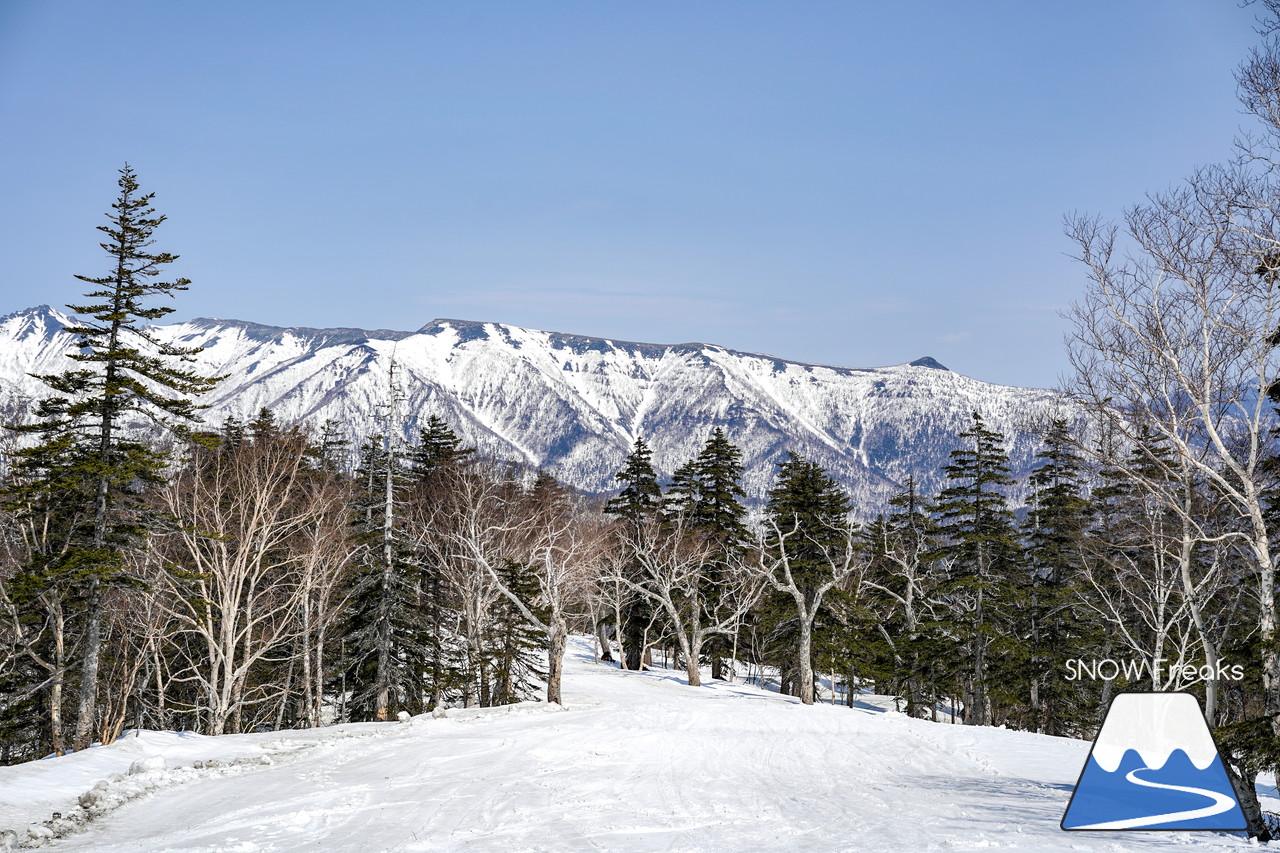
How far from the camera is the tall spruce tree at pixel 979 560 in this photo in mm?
39500

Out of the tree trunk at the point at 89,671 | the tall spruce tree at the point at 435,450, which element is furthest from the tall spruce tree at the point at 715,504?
the tree trunk at the point at 89,671

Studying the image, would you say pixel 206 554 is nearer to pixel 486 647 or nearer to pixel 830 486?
pixel 486 647

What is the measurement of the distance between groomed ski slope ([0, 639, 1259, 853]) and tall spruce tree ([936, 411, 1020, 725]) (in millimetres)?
13299

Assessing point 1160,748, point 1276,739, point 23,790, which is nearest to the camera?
point 1276,739

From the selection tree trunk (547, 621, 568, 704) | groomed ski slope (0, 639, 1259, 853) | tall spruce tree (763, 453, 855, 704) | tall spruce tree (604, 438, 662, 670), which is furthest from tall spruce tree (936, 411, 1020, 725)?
tree trunk (547, 621, 568, 704)

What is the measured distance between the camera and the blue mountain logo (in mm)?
10688

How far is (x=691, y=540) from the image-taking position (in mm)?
47656

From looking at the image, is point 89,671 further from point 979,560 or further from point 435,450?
point 979,560

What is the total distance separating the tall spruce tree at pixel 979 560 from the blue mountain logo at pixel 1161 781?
93.0ft

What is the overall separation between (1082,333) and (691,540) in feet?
107

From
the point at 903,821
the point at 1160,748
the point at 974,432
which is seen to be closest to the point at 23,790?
the point at 903,821

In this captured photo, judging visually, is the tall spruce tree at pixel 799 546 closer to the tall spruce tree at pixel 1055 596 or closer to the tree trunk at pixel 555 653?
the tall spruce tree at pixel 1055 596

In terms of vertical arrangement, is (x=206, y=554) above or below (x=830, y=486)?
below

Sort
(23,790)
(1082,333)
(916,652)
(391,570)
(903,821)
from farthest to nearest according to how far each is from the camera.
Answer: (916,652)
(391,570)
(1082,333)
(23,790)
(903,821)
